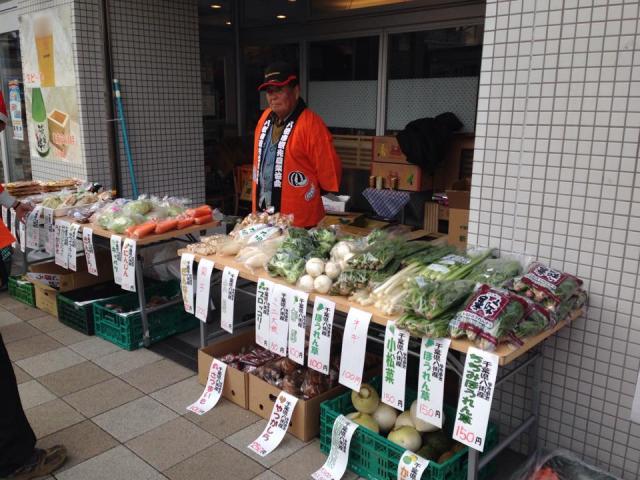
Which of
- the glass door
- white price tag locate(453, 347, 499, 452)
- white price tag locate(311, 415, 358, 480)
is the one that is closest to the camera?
white price tag locate(453, 347, 499, 452)

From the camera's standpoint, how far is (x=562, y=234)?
2.94m

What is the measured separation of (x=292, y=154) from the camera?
169 inches

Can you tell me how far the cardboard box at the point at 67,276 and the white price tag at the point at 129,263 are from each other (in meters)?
1.40

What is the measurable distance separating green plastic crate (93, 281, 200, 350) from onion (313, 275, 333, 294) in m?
2.14

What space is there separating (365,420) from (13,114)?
6643 mm

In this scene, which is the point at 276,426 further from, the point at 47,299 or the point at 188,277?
the point at 47,299

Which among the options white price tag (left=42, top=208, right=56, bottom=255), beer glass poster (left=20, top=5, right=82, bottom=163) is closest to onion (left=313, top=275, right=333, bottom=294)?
white price tag (left=42, top=208, right=56, bottom=255)

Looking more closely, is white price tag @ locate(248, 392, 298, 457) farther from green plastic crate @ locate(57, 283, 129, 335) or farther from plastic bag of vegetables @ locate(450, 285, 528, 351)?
green plastic crate @ locate(57, 283, 129, 335)

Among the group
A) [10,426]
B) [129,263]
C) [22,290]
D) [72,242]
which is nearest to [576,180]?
[129,263]

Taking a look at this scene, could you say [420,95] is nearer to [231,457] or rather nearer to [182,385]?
[182,385]

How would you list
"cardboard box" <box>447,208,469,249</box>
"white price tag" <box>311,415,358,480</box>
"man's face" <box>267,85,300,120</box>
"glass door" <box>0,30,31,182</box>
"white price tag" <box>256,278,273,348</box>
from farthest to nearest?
"glass door" <box>0,30,31,182</box> < "cardboard box" <box>447,208,469,249</box> < "man's face" <box>267,85,300,120</box> < "white price tag" <box>256,278,273,348</box> < "white price tag" <box>311,415,358,480</box>

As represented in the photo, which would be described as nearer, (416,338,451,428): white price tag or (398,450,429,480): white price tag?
(416,338,451,428): white price tag

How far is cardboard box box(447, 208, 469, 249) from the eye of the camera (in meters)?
5.93

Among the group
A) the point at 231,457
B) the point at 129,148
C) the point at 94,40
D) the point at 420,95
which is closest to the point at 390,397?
the point at 231,457
